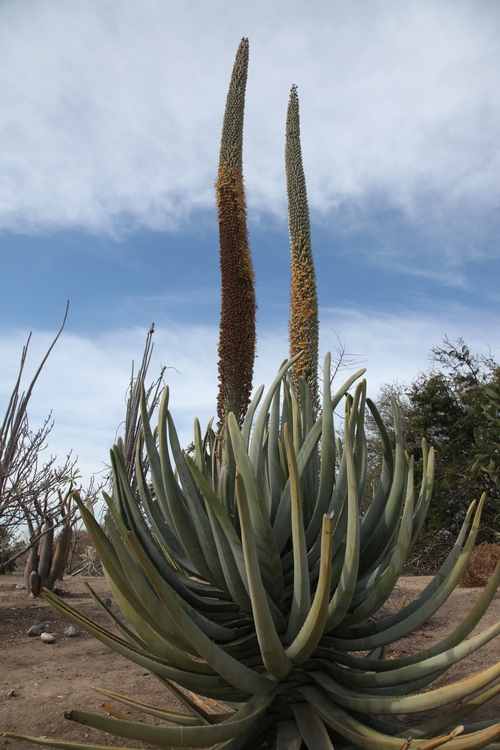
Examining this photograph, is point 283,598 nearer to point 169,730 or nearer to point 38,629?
point 169,730

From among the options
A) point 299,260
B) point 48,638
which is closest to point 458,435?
point 299,260

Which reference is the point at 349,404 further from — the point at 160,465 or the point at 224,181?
the point at 224,181

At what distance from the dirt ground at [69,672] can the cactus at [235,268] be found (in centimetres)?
401

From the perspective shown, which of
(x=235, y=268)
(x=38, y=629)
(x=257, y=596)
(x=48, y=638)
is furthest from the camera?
(x=235, y=268)

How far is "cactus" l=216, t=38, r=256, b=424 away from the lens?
11031 mm

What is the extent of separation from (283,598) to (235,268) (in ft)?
32.1

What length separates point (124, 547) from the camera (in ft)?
7.34

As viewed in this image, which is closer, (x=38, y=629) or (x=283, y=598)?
(x=283, y=598)

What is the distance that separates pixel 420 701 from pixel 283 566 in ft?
2.21

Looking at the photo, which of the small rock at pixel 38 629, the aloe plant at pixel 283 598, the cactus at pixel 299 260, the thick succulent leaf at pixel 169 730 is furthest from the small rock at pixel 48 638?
the cactus at pixel 299 260

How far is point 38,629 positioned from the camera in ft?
21.7

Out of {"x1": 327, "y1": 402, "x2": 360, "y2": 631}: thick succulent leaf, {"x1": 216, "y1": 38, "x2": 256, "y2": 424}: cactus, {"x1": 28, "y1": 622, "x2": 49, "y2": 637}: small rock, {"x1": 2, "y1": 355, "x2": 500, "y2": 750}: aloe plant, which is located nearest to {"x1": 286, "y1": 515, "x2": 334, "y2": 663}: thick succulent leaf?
{"x1": 2, "y1": 355, "x2": 500, "y2": 750}: aloe plant

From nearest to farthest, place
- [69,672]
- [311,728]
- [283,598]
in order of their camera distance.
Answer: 1. [311,728]
2. [283,598]
3. [69,672]

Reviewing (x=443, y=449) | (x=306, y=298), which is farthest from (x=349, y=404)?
(x=443, y=449)
